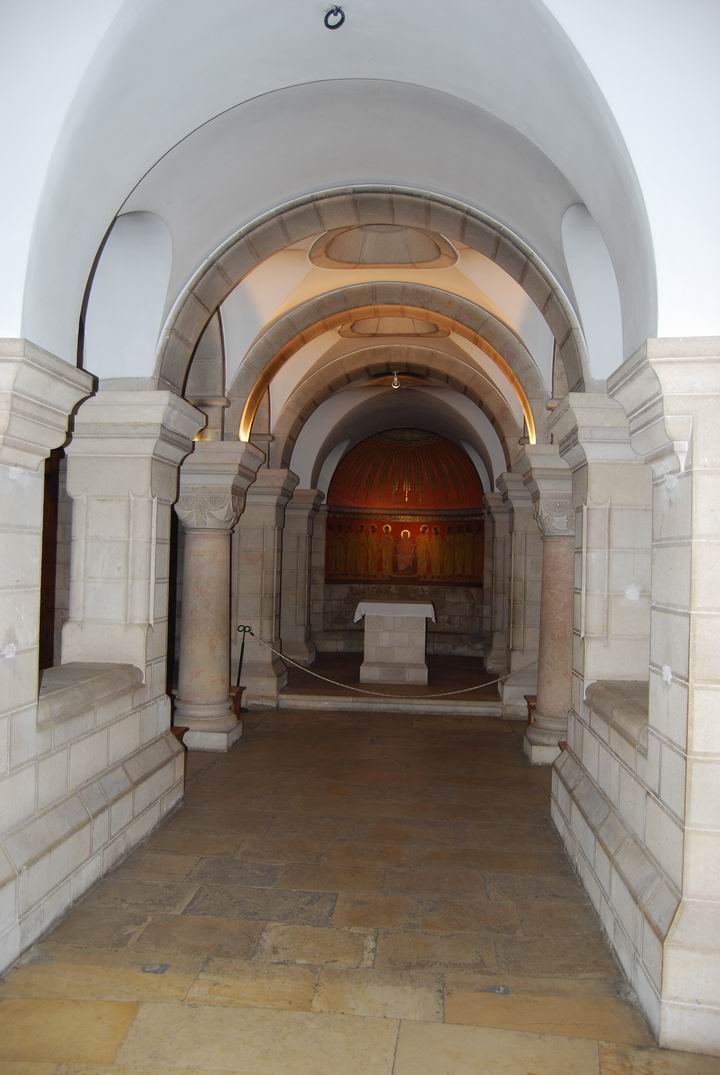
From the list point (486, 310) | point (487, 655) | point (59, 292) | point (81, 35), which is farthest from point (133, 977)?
point (487, 655)

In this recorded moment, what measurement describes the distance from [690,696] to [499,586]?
9.80 m

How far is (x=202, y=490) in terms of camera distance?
7.12 m

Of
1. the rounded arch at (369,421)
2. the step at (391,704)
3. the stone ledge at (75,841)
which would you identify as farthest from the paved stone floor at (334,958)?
the rounded arch at (369,421)

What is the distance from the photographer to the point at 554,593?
6.92 meters

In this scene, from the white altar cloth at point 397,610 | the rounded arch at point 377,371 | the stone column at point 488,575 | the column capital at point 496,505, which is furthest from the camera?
the stone column at point 488,575

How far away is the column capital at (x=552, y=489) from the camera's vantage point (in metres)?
6.84

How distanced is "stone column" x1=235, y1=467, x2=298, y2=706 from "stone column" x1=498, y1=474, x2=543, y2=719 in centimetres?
268

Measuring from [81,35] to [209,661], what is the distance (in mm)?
5031

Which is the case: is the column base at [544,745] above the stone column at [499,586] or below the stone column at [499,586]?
below

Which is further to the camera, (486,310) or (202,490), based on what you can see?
(486,310)

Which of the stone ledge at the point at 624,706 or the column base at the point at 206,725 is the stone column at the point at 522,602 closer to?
the column base at the point at 206,725

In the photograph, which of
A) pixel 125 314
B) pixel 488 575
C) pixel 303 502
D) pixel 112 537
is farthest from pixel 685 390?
pixel 488 575

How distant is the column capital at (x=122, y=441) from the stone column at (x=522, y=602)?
531cm

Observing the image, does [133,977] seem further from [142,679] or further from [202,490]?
[202,490]
